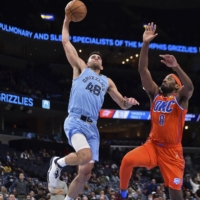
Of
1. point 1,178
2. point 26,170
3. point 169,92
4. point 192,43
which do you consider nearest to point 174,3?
point 192,43

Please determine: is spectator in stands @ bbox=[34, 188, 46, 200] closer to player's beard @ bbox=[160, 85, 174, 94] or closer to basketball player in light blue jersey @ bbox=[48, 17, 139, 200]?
basketball player in light blue jersey @ bbox=[48, 17, 139, 200]

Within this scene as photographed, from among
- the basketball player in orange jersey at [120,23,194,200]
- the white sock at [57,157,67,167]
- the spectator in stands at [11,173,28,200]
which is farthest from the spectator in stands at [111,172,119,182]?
the white sock at [57,157,67,167]

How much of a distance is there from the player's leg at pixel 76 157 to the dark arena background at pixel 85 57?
21328 mm

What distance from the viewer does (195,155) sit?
41.6 metres

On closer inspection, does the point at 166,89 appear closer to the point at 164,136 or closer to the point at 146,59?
the point at 146,59

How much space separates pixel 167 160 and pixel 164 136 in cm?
44

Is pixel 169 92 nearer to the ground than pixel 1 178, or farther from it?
farther from it

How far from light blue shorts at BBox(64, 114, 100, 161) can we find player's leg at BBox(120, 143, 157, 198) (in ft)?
1.77

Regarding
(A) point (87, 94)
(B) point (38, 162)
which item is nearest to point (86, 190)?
(B) point (38, 162)

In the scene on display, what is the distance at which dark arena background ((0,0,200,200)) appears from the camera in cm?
3566

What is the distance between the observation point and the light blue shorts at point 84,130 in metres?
9.09

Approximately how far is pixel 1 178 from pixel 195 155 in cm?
2347

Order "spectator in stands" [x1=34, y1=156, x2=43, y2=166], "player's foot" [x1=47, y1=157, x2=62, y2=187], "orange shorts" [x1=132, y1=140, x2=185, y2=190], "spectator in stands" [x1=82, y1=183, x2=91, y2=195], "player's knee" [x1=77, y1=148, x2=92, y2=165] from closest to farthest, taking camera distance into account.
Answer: "player's knee" [x1=77, y1=148, x2=92, y2=165] < "player's foot" [x1=47, y1=157, x2=62, y2=187] < "orange shorts" [x1=132, y1=140, x2=185, y2=190] < "spectator in stands" [x1=82, y1=183, x2=91, y2=195] < "spectator in stands" [x1=34, y1=156, x2=43, y2=166]

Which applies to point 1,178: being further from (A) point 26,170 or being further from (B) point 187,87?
(B) point 187,87
